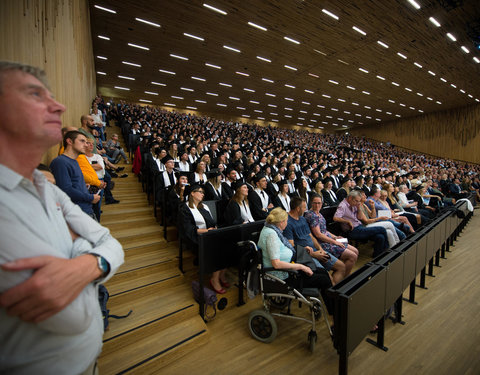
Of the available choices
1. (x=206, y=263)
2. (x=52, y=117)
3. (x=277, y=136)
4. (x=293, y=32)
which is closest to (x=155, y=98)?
(x=277, y=136)

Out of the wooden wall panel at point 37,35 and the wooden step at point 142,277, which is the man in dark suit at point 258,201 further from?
the wooden wall panel at point 37,35

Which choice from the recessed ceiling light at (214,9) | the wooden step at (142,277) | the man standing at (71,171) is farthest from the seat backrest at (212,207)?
the recessed ceiling light at (214,9)

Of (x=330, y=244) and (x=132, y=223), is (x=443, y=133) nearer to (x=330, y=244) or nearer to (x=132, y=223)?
(x=330, y=244)

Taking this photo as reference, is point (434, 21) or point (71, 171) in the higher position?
point (434, 21)

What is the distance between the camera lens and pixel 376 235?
147 inches

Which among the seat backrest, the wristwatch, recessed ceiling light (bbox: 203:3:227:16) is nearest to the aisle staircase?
the seat backrest

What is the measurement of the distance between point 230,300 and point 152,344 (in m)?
1.06

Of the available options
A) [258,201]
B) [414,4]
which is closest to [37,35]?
[258,201]

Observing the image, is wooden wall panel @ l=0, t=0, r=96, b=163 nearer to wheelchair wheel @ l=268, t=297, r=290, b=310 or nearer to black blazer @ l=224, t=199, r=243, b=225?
black blazer @ l=224, t=199, r=243, b=225

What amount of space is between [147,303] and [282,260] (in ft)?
5.32

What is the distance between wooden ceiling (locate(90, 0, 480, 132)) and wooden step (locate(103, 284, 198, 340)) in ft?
26.3

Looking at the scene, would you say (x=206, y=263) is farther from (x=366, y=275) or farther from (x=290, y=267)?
(x=366, y=275)

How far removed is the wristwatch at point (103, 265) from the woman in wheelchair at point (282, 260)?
6.05 ft

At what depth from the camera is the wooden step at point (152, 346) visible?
202 centimetres
